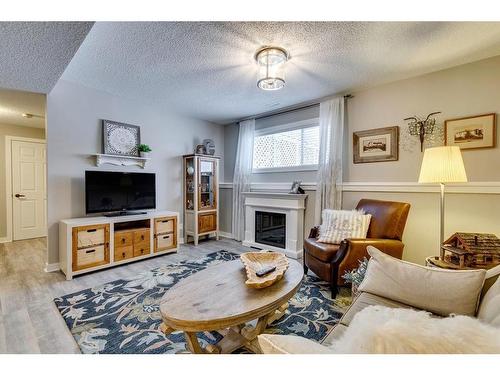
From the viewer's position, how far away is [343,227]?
8.55 ft

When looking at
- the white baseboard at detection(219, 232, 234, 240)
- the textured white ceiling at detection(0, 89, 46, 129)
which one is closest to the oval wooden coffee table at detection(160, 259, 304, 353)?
the white baseboard at detection(219, 232, 234, 240)

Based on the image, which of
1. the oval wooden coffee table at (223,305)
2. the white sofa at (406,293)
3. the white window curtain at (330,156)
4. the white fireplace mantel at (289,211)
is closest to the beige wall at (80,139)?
the white fireplace mantel at (289,211)

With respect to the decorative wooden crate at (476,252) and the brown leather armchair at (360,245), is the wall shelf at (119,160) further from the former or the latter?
the decorative wooden crate at (476,252)

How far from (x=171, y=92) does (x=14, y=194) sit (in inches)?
151

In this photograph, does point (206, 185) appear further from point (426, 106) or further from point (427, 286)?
point (427, 286)

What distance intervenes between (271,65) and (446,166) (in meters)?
1.81

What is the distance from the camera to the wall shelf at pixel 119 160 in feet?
10.6

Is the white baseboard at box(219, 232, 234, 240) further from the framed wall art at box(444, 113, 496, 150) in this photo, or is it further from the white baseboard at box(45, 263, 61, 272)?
the framed wall art at box(444, 113, 496, 150)

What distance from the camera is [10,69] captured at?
2.16 meters

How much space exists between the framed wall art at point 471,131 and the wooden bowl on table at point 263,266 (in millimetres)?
2311

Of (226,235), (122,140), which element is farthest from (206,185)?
(122,140)

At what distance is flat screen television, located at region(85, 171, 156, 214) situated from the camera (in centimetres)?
302

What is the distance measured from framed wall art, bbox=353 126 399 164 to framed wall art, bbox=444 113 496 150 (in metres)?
0.50
